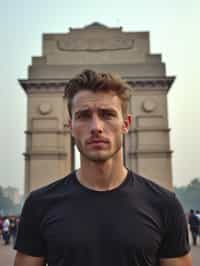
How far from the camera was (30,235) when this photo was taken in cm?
190

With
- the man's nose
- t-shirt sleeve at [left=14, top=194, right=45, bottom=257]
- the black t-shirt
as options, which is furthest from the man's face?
t-shirt sleeve at [left=14, top=194, right=45, bottom=257]

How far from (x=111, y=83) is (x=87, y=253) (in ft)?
2.63

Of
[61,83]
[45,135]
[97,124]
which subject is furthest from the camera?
[61,83]

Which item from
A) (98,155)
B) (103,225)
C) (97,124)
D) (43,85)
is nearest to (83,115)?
(97,124)

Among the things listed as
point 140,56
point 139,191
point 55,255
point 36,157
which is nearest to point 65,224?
point 55,255

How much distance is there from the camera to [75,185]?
6.35 feet

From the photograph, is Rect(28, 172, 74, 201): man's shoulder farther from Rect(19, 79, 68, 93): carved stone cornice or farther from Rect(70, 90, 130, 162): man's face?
Rect(19, 79, 68, 93): carved stone cornice

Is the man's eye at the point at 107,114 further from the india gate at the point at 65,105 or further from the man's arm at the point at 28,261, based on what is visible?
the india gate at the point at 65,105

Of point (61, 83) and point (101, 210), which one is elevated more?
point (61, 83)

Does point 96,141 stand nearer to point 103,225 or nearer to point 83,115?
point 83,115

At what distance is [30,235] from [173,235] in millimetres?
696

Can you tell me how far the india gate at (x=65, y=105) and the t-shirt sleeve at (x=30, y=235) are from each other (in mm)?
20032

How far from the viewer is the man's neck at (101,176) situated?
188 cm

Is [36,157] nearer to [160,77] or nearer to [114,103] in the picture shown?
[160,77]
